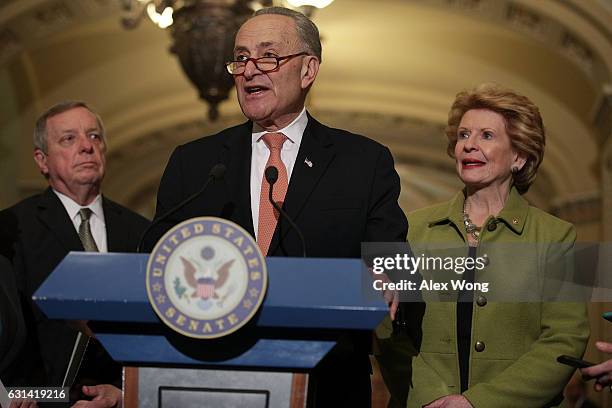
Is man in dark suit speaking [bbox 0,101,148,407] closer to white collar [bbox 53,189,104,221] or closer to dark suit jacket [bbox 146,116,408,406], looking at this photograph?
white collar [bbox 53,189,104,221]

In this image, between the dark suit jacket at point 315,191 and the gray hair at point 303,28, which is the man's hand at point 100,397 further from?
the gray hair at point 303,28

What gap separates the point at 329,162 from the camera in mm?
2889

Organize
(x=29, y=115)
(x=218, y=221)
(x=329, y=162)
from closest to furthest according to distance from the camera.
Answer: (x=218, y=221)
(x=329, y=162)
(x=29, y=115)

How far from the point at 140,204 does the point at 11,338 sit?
16.5 meters

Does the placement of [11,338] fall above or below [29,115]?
below

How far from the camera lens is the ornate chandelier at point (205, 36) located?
26.8ft

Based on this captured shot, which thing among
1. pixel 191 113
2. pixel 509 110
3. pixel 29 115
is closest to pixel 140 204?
pixel 191 113

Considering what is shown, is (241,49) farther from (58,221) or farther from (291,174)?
(58,221)

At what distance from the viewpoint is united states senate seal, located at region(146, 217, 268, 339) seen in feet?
7.36

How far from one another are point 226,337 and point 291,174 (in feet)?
2.16

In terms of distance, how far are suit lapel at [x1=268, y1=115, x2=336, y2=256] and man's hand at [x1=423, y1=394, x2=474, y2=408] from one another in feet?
2.09

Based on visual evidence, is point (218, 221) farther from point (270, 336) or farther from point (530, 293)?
point (530, 293)

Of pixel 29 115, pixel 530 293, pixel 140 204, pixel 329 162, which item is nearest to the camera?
pixel 329 162

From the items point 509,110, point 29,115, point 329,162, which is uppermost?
point 29,115
